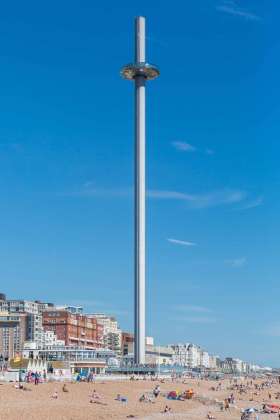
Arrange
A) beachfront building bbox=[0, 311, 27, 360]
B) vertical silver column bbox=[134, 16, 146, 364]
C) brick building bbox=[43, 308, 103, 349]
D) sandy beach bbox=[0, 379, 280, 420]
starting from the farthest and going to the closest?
brick building bbox=[43, 308, 103, 349] < beachfront building bbox=[0, 311, 27, 360] < vertical silver column bbox=[134, 16, 146, 364] < sandy beach bbox=[0, 379, 280, 420]

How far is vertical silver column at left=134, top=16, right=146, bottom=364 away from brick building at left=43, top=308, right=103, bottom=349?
52505mm

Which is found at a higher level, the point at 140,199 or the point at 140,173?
the point at 140,173

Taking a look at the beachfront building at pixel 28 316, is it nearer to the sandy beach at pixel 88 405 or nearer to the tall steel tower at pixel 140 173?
the tall steel tower at pixel 140 173

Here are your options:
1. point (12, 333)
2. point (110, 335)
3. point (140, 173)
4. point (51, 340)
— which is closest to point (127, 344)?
point (110, 335)

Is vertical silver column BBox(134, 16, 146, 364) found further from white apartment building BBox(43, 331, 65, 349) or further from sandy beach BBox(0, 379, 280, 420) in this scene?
white apartment building BBox(43, 331, 65, 349)

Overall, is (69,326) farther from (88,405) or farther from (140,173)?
(88,405)

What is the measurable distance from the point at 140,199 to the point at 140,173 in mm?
3561

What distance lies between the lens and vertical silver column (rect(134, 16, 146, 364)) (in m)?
83.5

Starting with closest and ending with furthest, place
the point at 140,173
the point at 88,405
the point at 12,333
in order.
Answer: the point at 88,405 → the point at 140,173 → the point at 12,333

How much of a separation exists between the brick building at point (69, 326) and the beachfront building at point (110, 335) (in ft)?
54.7

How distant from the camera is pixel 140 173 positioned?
292 ft

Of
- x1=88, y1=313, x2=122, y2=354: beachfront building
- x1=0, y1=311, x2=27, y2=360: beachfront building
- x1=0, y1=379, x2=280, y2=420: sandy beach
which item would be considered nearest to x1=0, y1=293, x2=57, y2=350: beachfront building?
x1=0, y1=311, x2=27, y2=360: beachfront building

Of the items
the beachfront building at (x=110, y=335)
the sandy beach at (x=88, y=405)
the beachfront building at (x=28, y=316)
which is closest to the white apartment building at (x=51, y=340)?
the beachfront building at (x=28, y=316)

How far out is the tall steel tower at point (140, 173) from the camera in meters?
83.6
